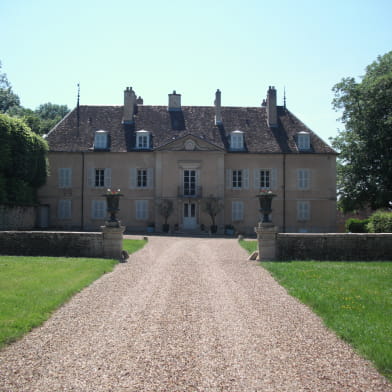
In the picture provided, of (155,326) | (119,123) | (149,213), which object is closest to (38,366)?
(155,326)

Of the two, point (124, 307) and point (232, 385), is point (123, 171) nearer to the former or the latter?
point (124, 307)

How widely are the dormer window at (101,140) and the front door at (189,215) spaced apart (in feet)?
22.9

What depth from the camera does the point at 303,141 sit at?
3344 cm

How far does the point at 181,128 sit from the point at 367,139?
12.7 m

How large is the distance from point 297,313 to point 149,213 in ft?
83.0

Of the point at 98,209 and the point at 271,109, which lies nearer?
the point at 98,209

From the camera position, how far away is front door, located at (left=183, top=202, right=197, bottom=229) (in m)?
32.1

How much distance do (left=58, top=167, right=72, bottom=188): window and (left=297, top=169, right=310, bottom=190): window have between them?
16036mm

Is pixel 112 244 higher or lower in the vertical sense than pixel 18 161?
lower

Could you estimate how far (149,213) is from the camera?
32625mm

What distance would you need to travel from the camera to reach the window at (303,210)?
33062mm

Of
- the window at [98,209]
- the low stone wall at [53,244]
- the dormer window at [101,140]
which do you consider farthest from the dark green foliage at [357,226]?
the low stone wall at [53,244]

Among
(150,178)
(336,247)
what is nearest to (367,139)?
(150,178)

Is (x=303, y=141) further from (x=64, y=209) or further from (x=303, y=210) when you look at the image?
(x=64, y=209)
